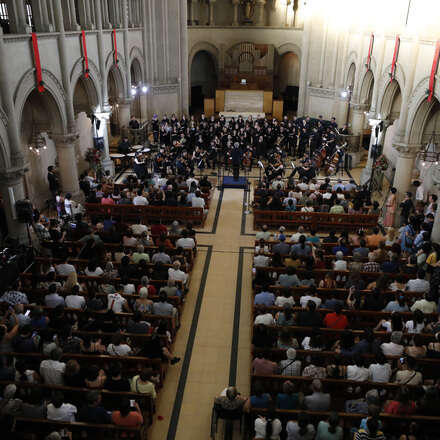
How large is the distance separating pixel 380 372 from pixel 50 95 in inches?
519

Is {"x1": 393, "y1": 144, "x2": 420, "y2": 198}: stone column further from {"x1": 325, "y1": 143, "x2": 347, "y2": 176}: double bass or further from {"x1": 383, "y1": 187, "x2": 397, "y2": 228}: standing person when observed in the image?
{"x1": 325, "y1": 143, "x2": 347, "y2": 176}: double bass

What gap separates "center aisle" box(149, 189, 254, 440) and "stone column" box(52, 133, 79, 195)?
570 cm

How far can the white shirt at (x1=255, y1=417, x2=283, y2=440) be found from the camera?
6512 millimetres

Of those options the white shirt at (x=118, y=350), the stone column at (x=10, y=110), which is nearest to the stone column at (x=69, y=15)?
the stone column at (x=10, y=110)

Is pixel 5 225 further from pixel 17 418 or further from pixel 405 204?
pixel 405 204

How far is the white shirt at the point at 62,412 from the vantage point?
6.58 meters

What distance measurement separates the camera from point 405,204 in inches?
580

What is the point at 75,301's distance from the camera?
921 centimetres

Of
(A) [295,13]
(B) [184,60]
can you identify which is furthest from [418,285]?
(A) [295,13]

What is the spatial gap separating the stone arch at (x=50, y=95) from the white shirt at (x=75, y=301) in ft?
21.1

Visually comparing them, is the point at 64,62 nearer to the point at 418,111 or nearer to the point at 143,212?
the point at 143,212

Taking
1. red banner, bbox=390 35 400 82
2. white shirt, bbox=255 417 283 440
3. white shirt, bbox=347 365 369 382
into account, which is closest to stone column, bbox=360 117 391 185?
red banner, bbox=390 35 400 82

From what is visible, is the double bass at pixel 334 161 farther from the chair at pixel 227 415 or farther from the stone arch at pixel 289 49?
the chair at pixel 227 415

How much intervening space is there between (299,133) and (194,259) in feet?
45.9
